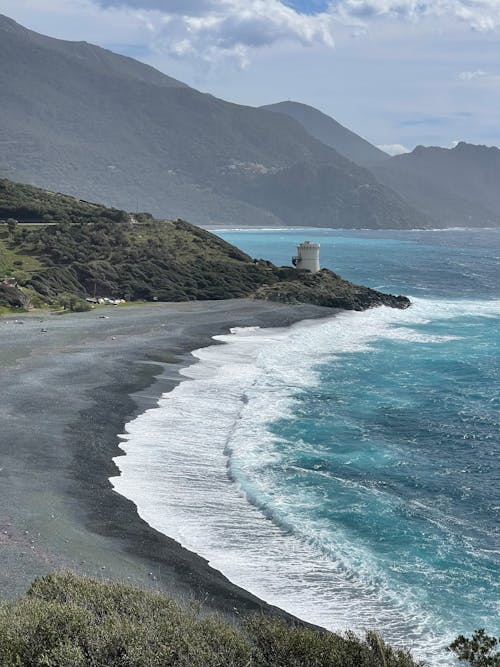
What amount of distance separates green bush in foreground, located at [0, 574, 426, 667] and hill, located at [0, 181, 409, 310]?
5308 centimetres

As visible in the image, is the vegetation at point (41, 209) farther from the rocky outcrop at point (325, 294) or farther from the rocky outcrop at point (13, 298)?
→ the rocky outcrop at point (325, 294)

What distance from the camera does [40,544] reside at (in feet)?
67.0

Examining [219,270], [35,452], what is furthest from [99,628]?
[219,270]

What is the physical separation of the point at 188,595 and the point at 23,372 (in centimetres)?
2403

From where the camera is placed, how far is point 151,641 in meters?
13.5

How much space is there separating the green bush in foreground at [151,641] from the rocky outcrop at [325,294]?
64.7 m

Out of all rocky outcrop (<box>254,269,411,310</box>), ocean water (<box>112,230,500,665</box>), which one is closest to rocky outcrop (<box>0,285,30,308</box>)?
ocean water (<box>112,230,500,665</box>)

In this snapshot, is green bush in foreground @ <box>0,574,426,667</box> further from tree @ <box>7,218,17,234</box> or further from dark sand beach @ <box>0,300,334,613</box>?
tree @ <box>7,218,17,234</box>

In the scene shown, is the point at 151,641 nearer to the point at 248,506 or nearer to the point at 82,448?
the point at 248,506

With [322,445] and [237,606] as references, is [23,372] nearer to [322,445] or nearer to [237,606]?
[322,445]

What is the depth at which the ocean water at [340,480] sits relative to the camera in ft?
64.4

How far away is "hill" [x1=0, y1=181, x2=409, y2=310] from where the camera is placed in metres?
73.9

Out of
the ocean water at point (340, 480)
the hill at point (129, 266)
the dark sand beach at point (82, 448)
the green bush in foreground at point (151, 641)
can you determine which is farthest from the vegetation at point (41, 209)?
the green bush in foreground at point (151, 641)

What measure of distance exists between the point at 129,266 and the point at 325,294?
64.4ft
